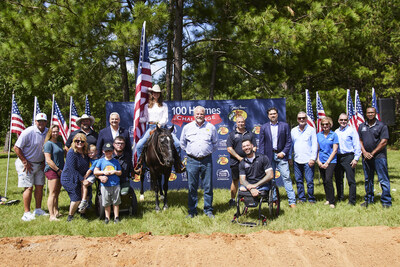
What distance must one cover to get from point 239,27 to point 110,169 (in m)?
7.04

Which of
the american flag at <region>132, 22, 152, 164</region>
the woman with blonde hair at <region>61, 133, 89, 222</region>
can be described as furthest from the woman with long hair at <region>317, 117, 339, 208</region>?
the woman with blonde hair at <region>61, 133, 89, 222</region>

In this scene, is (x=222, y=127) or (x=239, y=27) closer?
(x=222, y=127)

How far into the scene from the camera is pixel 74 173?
21.2 feet

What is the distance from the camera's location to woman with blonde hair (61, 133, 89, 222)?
644 cm

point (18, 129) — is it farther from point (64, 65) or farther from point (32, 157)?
point (32, 157)

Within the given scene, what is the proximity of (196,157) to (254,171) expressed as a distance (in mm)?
1151

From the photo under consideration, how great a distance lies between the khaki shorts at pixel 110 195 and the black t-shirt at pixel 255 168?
243 cm

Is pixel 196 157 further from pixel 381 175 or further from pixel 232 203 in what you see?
pixel 381 175

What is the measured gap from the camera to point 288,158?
7336 mm

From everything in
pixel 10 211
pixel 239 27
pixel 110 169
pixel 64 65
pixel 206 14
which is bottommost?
pixel 10 211

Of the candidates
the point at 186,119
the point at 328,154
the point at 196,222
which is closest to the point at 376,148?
the point at 328,154

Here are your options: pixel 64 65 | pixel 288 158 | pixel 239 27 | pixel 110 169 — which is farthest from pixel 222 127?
pixel 64 65

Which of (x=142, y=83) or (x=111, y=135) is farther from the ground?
(x=142, y=83)

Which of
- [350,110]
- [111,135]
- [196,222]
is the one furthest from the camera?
[350,110]
